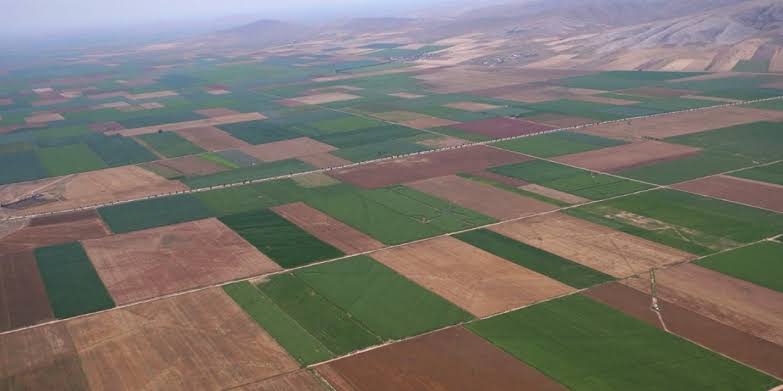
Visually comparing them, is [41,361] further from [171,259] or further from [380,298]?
[380,298]

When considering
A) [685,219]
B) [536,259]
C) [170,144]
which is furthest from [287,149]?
[685,219]

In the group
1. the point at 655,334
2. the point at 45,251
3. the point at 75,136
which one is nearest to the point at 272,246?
the point at 45,251

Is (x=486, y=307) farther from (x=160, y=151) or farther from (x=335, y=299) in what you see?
(x=160, y=151)

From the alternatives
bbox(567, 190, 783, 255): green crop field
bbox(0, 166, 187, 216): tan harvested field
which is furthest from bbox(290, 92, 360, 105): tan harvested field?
bbox(567, 190, 783, 255): green crop field

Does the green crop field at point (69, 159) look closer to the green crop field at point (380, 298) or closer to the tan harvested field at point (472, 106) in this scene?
the green crop field at point (380, 298)

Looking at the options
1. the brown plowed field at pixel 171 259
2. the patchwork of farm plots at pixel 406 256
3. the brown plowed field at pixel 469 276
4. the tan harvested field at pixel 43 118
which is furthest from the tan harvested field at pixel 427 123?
the tan harvested field at pixel 43 118

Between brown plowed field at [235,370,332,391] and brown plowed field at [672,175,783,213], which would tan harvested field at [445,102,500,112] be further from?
brown plowed field at [235,370,332,391]
